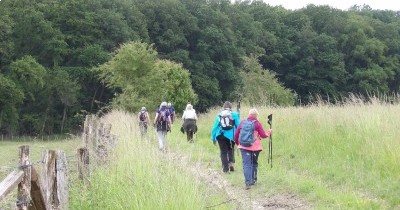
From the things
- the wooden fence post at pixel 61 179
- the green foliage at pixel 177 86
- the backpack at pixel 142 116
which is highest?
the green foliage at pixel 177 86

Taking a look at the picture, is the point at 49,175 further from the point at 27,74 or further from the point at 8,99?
the point at 27,74

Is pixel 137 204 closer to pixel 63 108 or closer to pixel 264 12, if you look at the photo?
pixel 63 108

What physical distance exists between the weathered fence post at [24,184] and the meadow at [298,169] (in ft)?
5.50

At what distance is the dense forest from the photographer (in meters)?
52.2

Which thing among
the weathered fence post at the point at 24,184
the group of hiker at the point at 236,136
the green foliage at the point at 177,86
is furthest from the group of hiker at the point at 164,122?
the green foliage at the point at 177,86

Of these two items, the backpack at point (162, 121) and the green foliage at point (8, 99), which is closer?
the backpack at point (162, 121)

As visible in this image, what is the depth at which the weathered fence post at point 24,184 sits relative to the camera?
496 centimetres

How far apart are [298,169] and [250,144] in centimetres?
243

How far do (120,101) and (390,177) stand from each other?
23881 millimetres

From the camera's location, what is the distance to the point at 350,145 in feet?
41.3

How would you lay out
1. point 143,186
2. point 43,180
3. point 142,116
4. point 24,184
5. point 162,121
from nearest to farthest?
point 24,184 < point 43,180 < point 143,186 < point 162,121 < point 142,116

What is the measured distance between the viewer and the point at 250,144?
35.4 ft

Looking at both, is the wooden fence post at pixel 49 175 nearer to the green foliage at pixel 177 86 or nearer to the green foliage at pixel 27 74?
the green foliage at pixel 177 86

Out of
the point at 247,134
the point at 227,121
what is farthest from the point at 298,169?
the point at 247,134
